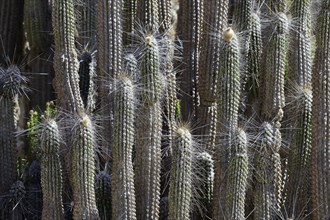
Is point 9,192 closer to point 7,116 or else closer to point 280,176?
point 7,116

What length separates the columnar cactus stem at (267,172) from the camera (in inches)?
347

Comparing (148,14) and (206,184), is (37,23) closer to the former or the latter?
(148,14)

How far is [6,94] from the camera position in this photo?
9391 millimetres

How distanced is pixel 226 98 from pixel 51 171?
4.97 ft

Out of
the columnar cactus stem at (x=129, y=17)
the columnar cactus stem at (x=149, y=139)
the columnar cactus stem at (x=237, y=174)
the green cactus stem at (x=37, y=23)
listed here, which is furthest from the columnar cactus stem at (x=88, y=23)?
the columnar cactus stem at (x=237, y=174)

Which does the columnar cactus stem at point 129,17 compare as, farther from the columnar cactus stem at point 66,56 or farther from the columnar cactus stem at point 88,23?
the columnar cactus stem at point 66,56

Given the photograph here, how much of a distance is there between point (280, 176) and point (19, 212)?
224cm

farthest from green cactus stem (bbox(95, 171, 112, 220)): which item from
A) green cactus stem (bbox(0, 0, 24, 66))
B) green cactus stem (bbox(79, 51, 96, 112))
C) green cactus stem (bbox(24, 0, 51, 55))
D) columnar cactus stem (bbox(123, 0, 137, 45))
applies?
green cactus stem (bbox(0, 0, 24, 66))

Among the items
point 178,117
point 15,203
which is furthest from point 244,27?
point 15,203

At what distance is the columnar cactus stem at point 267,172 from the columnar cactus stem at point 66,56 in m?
1.58

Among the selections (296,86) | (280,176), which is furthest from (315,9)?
(280,176)

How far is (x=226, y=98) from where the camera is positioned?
8781 millimetres

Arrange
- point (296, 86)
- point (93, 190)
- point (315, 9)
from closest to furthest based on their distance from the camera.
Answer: point (93, 190), point (296, 86), point (315, 9)

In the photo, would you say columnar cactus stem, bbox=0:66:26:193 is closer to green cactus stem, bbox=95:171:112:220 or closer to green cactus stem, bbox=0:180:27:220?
green cactus stem, bbox=0:180:27:220
